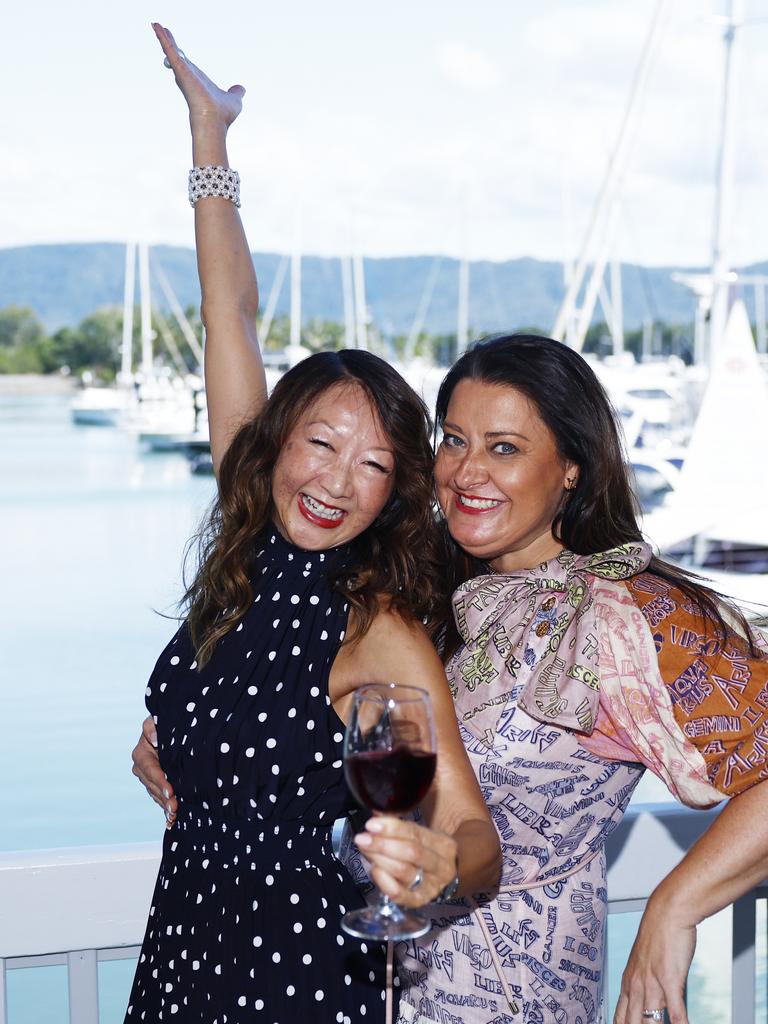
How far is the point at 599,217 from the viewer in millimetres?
15234

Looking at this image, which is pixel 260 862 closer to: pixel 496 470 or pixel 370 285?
pixel 496 470

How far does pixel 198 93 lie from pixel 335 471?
0.90 m

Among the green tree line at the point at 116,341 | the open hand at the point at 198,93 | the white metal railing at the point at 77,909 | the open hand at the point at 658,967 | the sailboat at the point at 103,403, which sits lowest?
the sailboat at the point at 103,403

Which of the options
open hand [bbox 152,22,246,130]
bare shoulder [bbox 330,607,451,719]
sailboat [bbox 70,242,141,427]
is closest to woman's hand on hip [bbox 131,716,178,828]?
bare shoulder [bbox 330,607,451,719]

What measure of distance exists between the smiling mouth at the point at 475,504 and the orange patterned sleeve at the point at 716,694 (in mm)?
277

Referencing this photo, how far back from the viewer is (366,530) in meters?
1.85

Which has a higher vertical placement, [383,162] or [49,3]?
[49,3]

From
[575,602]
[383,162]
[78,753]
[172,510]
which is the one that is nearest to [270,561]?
[575,602]

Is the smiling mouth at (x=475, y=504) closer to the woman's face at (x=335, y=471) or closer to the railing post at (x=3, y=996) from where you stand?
the woman's face at (x=335, y=471)

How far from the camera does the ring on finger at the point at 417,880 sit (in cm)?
110

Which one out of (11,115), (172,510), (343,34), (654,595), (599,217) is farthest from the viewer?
(11,115)

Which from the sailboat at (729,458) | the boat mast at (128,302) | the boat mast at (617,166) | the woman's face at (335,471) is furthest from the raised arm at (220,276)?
the boat mast at (128,302)

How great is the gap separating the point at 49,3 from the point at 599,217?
72.9 metres

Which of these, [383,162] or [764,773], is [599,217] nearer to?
[764,773]
